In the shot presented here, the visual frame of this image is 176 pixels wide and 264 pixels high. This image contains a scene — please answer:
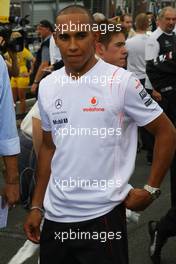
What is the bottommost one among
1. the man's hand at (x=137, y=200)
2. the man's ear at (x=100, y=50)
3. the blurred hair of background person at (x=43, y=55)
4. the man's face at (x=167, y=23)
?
the blurred hair of background person at (x=43, y=55)

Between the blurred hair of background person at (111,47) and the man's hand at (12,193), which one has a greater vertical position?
the blurred hair of background person at (111,47)

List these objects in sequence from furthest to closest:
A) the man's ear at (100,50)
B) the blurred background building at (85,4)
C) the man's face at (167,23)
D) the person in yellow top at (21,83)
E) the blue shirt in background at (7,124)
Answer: the blurred background building at (85,4), the person in yellow top at (21,83), the man's face at (167,23), the man's ear at (100,50), the blue shirt in background at (7,124)

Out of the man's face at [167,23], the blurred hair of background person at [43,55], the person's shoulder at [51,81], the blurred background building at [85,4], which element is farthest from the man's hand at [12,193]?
the blurred background building at [85,4]

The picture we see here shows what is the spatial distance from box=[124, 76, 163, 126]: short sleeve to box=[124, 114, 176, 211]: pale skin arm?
3cm

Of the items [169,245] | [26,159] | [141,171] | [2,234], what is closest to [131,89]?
[26,159]

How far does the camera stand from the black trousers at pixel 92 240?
2324mm

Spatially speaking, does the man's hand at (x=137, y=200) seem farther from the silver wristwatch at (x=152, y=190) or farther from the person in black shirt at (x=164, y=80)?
the person in black shirt at (x=164, y=80)

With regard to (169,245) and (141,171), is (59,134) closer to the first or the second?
(169,245)

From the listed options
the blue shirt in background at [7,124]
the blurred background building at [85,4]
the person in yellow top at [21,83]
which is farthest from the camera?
the blurred background building at [85,4]

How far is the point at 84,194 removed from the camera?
233cm

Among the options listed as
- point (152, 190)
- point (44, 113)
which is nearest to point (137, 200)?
point (152, 190)

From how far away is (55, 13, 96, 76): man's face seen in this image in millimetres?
2338

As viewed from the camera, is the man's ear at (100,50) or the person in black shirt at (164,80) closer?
the man's ear at (100,50)

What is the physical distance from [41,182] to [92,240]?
400mm
